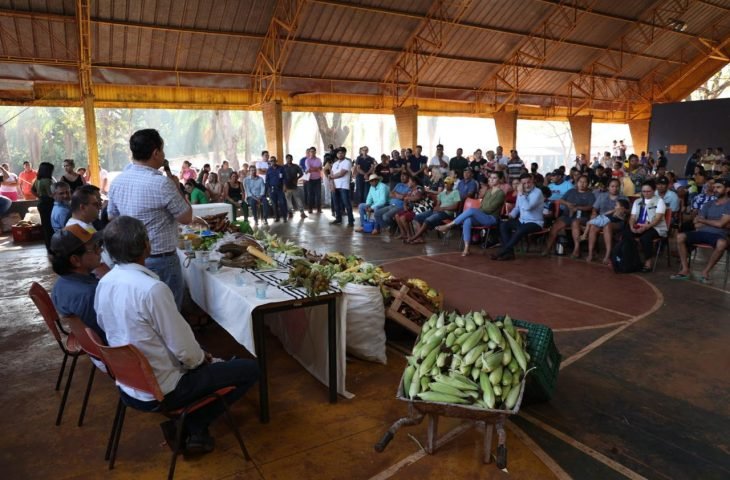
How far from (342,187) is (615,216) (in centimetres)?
594

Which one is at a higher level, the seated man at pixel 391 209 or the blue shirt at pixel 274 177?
the blue shirt at pixel 274 177

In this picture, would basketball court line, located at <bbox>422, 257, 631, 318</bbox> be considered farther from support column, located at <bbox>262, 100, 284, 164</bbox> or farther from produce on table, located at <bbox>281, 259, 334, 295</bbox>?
support column, located at <bbox>262, 100, 284, 164</bbox>

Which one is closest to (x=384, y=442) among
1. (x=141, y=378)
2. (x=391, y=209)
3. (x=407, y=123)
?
(x=141, y=378)

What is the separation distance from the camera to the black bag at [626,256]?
22.6ft

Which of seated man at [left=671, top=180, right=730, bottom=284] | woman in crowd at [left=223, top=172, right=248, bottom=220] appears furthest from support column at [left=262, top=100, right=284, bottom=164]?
seated man at [left=671, top=180, right=730, bottom=284]

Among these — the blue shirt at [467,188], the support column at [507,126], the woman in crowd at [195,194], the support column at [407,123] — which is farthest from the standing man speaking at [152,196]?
the support column at [507,126]

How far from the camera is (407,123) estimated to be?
18.1m

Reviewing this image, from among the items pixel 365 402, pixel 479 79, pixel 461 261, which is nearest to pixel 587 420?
pixel 365 402

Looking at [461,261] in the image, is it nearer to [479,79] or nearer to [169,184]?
[169,184]

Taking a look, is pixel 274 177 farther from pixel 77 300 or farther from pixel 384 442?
pixel 384 442

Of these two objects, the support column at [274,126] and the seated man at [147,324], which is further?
the support column at [274,126]

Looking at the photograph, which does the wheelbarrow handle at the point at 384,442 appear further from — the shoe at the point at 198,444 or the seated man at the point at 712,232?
the seated man at the point at 712,232

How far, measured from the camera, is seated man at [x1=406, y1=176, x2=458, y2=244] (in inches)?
369

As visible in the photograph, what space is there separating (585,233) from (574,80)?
627 inches
